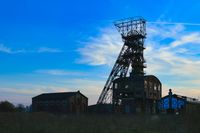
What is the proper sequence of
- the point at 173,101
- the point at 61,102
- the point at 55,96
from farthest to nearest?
the point at 55,96
the point at 61,102
the point at 173,101

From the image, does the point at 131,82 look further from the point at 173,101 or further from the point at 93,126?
the point at 93,126

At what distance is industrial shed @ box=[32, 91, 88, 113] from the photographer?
74.6 m

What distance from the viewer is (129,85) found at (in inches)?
2729

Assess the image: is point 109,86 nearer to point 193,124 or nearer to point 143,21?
point 143,21

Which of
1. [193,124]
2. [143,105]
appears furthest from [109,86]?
[193,124]

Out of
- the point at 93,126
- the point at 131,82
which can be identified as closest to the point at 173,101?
the point at 131,82

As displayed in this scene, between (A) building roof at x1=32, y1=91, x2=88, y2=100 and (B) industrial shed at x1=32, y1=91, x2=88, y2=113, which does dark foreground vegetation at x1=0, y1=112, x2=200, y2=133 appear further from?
(A) building roof at x1=32, y1=91, x2=88, y2=100

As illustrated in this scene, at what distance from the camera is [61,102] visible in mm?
74750

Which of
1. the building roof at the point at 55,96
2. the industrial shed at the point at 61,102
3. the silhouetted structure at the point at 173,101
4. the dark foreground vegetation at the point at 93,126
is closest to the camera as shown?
the dark foreground vegetation at the point at 93,126

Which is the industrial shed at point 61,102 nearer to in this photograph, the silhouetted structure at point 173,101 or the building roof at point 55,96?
the building roof at point 55,96

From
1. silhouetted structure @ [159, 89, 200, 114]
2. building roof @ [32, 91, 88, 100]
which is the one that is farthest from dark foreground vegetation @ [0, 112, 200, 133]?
building roof @ [32, 91, 88, 100]

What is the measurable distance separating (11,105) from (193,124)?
55.2m

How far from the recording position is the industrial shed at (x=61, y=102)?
74.6 m

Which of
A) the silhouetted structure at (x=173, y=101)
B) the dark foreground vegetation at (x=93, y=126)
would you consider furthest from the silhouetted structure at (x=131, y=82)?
the dark foreground vegetation at (x=93, y=126)
